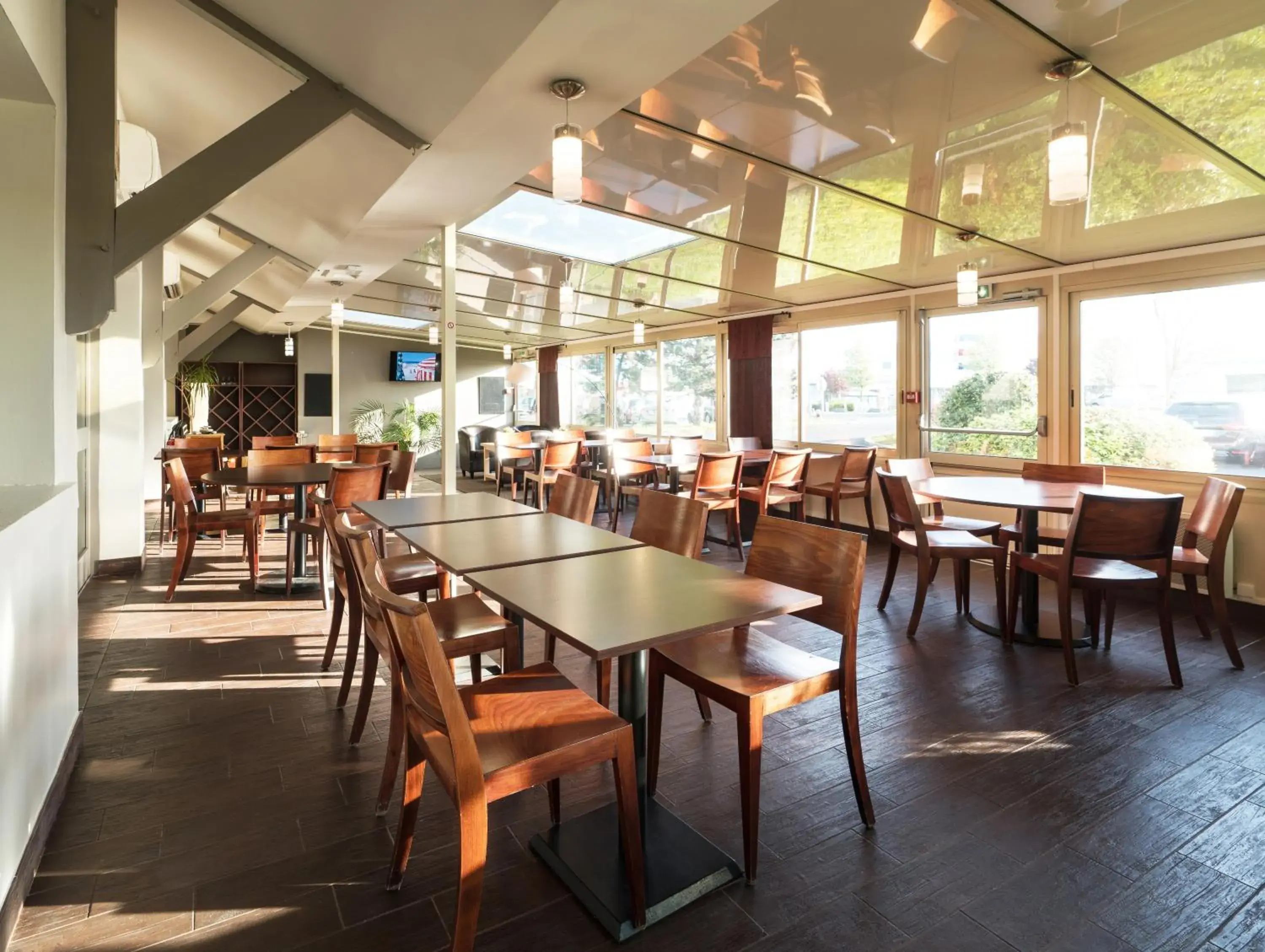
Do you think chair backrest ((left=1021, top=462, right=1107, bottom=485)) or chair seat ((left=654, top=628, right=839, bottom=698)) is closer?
chair seat ((left=654, top=628, right=839, bottom=698))

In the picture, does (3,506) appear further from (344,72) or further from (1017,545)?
(1017,545)

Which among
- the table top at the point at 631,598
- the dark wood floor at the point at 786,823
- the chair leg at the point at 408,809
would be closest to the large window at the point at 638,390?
the dark wood floor at the point at 786,823

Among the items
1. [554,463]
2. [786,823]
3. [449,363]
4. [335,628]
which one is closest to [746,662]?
[786,823]

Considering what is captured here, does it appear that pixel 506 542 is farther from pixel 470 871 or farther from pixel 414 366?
pixel 414 366

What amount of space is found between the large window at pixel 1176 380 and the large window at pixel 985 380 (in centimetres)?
39

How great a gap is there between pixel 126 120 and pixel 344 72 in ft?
9.56

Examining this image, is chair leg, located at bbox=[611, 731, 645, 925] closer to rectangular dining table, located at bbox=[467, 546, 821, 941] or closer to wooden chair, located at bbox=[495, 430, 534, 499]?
rectangular dining table, located at bbox=[467, 546, 821, 941]

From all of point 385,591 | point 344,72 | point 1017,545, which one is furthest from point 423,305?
point 385,591

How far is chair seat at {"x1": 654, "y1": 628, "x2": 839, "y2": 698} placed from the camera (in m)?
1.83

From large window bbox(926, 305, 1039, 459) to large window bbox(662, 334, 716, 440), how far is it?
9.49 ft

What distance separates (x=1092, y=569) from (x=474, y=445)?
931cm

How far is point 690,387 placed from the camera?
871 centimetres

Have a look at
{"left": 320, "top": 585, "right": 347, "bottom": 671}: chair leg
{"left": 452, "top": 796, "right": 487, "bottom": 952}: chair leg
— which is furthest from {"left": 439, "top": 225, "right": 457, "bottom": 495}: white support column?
{"left": 452, "top": 796, "right": 487, "bottom": 952}: chair leg

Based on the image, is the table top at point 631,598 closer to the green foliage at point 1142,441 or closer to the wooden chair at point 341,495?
the wooden chair at point 341,495
